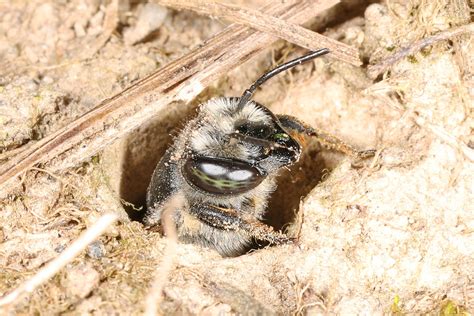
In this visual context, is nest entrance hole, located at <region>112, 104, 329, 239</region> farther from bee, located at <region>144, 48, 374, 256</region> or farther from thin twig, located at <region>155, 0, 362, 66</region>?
thin twig, located at <region>155, 0, 362, 66</region>

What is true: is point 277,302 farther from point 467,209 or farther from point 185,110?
point 185,110

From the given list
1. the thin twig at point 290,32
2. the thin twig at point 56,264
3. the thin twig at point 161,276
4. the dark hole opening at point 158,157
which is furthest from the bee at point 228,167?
the thin twig at point 56,264

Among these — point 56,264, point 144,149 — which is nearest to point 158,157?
point 144,149

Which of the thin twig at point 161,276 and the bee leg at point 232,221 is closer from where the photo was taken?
the thin twig at point 161,276

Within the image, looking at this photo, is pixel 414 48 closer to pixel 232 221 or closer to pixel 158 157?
pixel 232 221

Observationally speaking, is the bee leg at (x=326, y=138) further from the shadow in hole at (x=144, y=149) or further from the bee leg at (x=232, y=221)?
the shadow in hole at (x=144, y=149)
